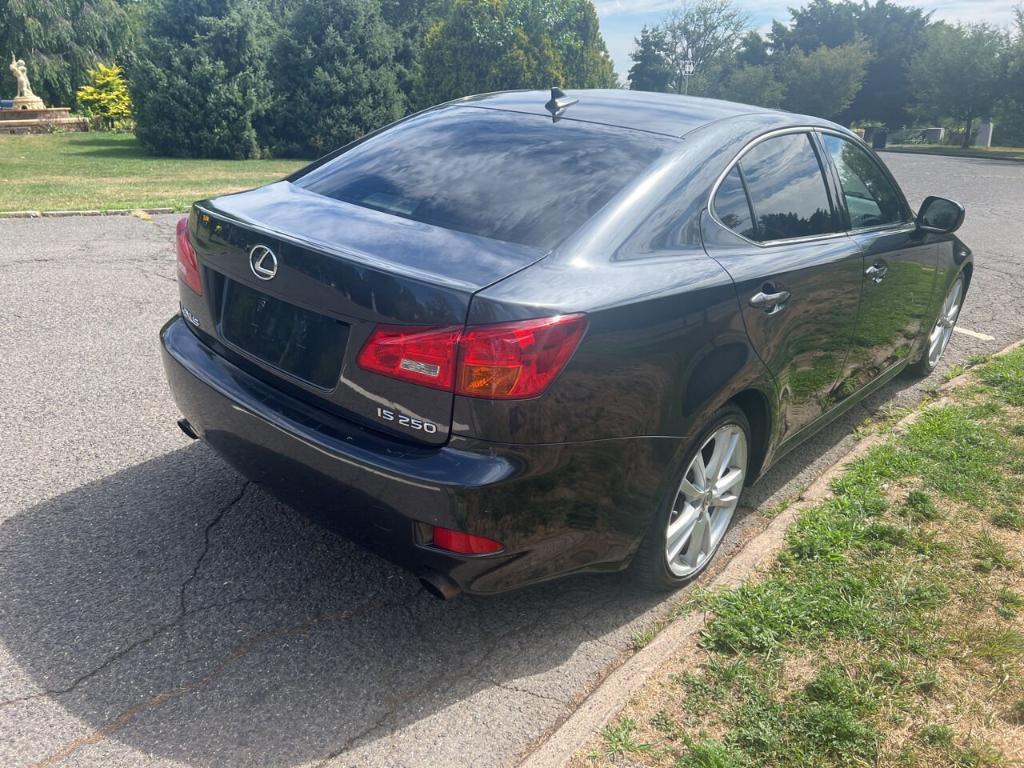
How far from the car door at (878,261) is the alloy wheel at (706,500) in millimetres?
1001

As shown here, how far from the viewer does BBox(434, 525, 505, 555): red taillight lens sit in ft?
8.00

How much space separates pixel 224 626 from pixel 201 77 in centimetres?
2232

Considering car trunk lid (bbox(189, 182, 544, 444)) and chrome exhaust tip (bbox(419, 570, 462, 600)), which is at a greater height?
car trunk lid (bbox(189, 182, 544, 444))

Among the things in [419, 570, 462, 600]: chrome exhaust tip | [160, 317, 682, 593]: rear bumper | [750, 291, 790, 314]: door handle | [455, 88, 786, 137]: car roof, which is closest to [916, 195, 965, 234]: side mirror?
[455, 88, 786, 137]: car roof

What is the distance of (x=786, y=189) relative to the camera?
3.48 metres

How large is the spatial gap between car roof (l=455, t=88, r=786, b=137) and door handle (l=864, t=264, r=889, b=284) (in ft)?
2.34

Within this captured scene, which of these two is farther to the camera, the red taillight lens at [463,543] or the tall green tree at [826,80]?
the tall green tree at [826,80]

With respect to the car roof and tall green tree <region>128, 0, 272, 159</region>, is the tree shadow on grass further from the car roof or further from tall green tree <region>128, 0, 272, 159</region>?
tall green tree <region>128, 0, 272, 159</region>

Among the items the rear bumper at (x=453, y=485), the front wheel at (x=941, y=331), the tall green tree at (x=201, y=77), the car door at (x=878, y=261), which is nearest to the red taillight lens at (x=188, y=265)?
the rear bumper at (x=453, y=485)

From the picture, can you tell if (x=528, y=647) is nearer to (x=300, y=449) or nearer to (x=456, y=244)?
(x=300, y=449)

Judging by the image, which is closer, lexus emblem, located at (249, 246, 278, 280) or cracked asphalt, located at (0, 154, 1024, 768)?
cracked asphalt, located at (0, 154, 1024, 768)

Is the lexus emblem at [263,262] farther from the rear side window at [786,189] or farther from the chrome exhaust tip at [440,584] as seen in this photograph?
the rear side window at [786,189]

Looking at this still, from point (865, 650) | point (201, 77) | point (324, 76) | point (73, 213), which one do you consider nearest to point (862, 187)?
point (865, 650)

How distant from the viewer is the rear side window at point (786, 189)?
328cm
